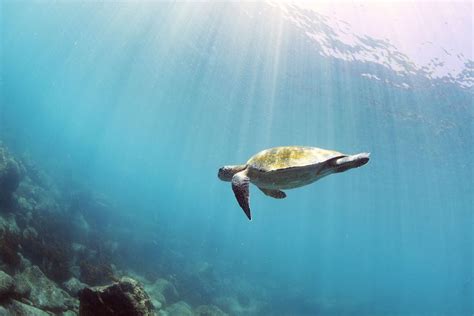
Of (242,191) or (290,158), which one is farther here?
(290,158)

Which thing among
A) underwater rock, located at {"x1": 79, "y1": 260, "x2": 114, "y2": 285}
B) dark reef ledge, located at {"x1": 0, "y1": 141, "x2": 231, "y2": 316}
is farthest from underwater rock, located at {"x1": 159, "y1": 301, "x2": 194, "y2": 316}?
underwater rock, located at {"x1": 79, "y1": 260, "x2": 114, "y2": 285}

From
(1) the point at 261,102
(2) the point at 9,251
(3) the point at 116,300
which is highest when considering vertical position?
(1) the point at 261,102

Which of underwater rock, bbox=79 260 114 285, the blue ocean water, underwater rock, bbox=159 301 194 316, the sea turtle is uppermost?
the blue ocean water

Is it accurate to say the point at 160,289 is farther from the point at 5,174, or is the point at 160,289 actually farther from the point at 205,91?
the point at 205,91

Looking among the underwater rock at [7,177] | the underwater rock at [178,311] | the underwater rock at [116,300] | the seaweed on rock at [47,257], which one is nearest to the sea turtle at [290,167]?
the underwater rock at [116,300]

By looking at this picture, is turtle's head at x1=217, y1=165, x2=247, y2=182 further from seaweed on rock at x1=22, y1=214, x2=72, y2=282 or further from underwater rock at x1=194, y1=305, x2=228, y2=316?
underwater rock at x1=194, y1=305, x2=228, y2=316

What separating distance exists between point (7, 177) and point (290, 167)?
14184 millimetres

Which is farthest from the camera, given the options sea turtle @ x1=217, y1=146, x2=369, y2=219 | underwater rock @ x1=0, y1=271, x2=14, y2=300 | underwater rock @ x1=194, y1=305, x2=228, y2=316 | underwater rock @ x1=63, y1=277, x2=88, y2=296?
underwater rock @ x1=194, y1=305, x2=228, y2=316

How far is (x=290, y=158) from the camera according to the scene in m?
4.65

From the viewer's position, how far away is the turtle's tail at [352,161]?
4.10 metres

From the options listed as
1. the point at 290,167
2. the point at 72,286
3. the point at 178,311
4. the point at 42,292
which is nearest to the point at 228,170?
the point at 290,167

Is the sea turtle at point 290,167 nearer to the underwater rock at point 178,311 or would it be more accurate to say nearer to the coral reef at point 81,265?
the coral reef at point 81,265

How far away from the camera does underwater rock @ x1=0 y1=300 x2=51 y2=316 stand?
6308 mm

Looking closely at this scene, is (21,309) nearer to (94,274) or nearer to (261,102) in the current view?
(94,274)
